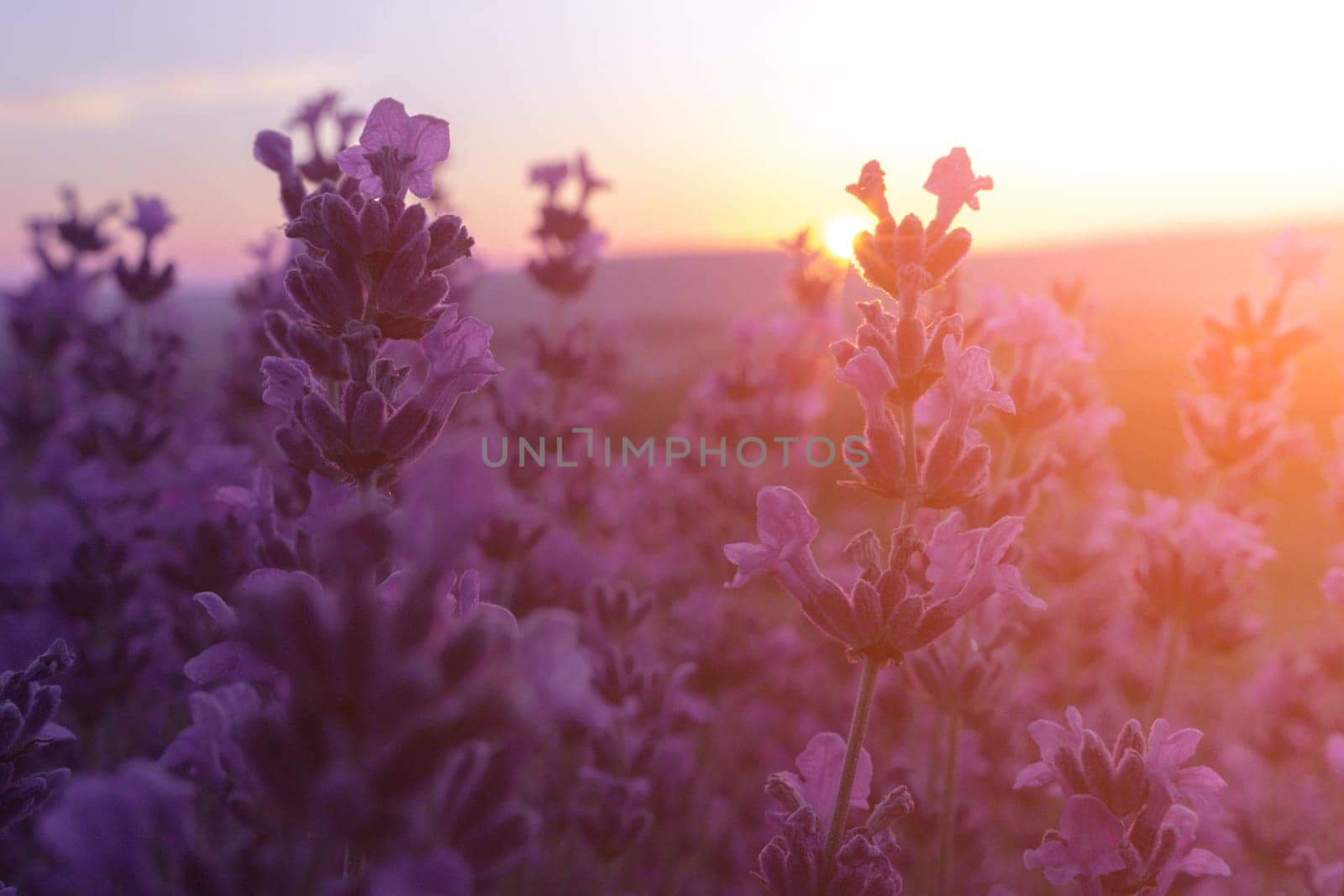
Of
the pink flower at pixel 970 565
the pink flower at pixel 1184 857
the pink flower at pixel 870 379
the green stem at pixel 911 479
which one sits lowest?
the pink flower at pixel 1184 857

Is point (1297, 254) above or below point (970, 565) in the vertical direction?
above

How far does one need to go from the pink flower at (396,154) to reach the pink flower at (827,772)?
1.39m

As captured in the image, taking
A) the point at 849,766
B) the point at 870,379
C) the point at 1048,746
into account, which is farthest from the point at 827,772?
the point at 870,379

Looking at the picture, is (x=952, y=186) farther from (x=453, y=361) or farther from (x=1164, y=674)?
(x=1164, y=674)

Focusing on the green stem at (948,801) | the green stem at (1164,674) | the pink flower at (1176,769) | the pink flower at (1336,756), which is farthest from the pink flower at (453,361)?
the green stem at (1164,674)

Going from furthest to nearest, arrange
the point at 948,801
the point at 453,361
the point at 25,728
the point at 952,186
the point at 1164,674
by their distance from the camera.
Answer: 1. the point at 1164,674
2. the point at 948,801
3. the point at 952,186
4. the point at 453,361
5. the point at 25,728

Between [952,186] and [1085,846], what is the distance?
1360 millimetres

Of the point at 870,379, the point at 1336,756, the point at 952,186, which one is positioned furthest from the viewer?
the point at 1336,756

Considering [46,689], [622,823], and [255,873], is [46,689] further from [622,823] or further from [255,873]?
[622,823]

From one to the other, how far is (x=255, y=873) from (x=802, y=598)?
109 centimetres

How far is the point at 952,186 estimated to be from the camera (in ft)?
6.22

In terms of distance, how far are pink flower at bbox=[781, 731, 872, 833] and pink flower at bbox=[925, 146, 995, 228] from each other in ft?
3.73

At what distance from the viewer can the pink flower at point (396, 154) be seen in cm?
171

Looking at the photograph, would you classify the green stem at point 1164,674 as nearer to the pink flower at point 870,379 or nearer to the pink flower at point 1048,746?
the pink flower at point 1048,746
